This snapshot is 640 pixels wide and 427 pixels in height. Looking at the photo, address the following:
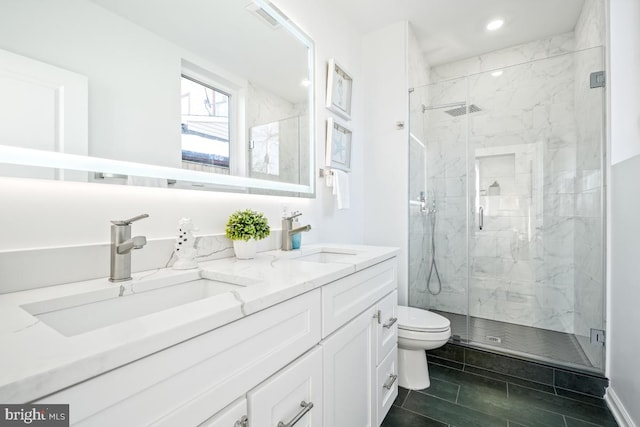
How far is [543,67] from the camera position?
249cm

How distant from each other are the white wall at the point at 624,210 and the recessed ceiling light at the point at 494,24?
86cm

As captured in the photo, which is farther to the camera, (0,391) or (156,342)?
(156,342)

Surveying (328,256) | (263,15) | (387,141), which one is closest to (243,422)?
(328,256)

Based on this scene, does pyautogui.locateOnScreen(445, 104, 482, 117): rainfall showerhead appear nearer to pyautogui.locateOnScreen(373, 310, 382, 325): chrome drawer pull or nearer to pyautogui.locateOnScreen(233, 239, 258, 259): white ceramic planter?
pyautogui.locateOnScreen(373, 310, 382, 325): chrome drawer pull

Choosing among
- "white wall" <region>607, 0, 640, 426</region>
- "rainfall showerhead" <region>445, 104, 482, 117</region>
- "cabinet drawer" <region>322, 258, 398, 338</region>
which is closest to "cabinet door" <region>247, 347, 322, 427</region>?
"cabinet drawer" <region>322, 258, 398, 338</region>

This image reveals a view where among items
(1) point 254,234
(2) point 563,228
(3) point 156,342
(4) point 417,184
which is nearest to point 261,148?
(1) point 254,234

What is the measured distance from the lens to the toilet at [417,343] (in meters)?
1.81

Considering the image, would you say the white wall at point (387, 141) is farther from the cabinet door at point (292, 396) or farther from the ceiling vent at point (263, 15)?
the cabinet door at point (292, 396)

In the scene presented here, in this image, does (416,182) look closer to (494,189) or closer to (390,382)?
(494,189)

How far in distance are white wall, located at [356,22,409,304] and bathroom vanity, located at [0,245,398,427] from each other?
1206 millimetres

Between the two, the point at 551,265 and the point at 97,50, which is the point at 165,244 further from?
the point at 551,265

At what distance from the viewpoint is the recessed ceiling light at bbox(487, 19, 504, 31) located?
8.16 feet

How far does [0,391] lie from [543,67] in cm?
345

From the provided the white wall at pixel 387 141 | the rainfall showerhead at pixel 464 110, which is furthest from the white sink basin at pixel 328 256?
the rainfall showerhead at pixel 464 110
